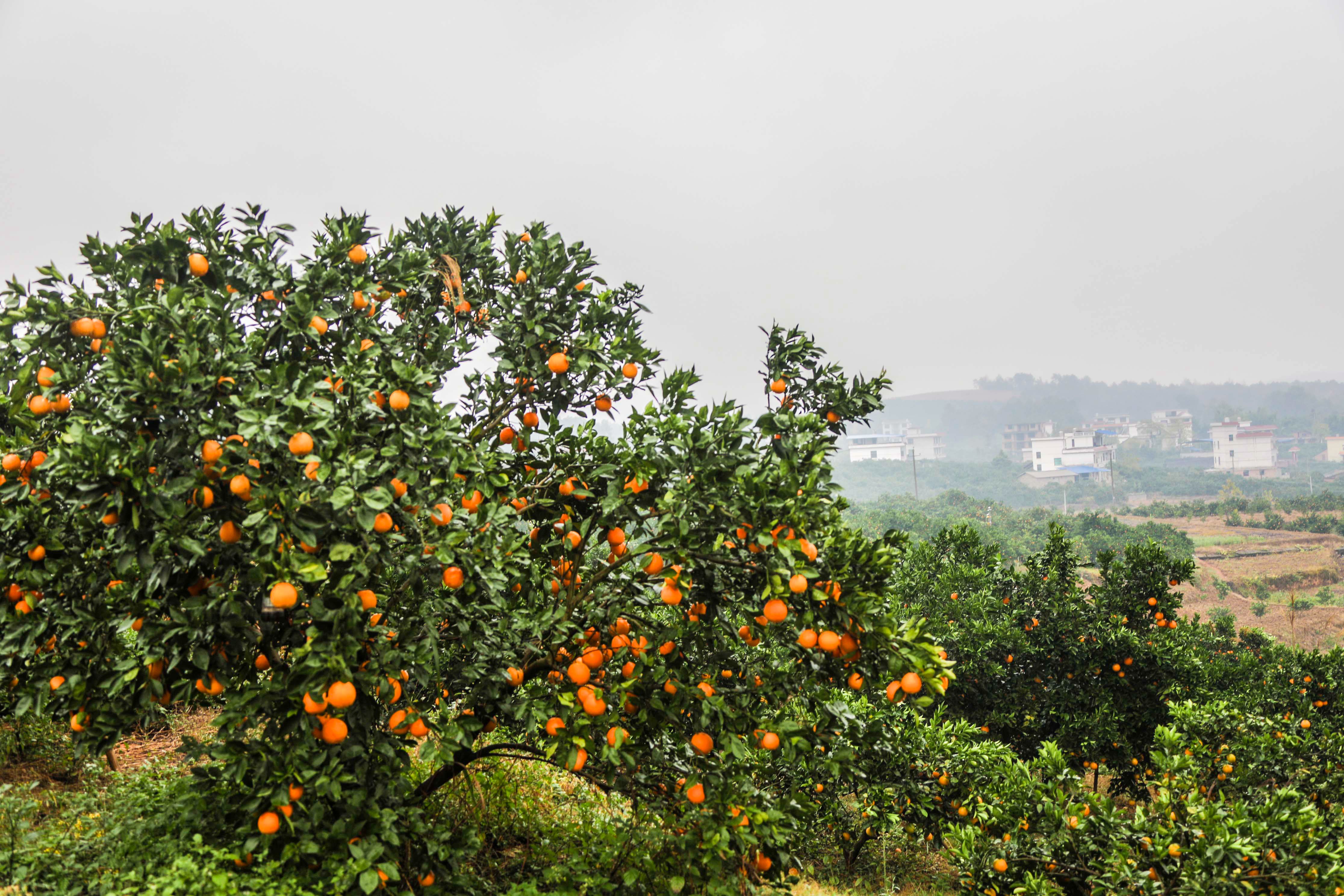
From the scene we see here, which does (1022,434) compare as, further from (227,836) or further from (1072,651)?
(227,836)

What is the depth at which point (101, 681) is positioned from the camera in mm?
3018

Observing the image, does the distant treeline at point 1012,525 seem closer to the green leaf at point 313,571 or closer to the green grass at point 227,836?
the green grass at point 227,836

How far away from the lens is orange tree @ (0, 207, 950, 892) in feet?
9.11

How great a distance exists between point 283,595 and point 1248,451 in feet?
358

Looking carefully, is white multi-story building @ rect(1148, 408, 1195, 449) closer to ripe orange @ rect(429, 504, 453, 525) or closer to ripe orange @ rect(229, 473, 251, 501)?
ripe orange @ rect(429, 504, 453, 525)

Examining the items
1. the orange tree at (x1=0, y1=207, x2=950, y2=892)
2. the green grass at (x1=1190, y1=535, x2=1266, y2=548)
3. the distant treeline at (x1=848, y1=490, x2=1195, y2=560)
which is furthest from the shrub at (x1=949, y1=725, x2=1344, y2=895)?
the green grass at (x1=1190, y1=535, x2=1266, y2=548)

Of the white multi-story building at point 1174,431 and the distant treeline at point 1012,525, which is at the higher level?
the white multi-story building at point 1174,431

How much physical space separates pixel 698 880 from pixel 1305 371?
205220 millimetres

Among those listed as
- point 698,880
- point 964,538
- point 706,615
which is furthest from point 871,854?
point 706,615

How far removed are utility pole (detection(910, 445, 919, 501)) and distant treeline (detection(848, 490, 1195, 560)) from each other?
1936cm

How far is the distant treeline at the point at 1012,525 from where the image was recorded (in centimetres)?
3309

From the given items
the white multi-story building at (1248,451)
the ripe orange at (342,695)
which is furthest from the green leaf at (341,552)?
the white multi-story building at (1248,451)

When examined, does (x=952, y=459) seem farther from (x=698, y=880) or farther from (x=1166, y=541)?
(x=698, y=880)

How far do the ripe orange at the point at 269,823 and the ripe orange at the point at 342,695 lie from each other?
71 cm
